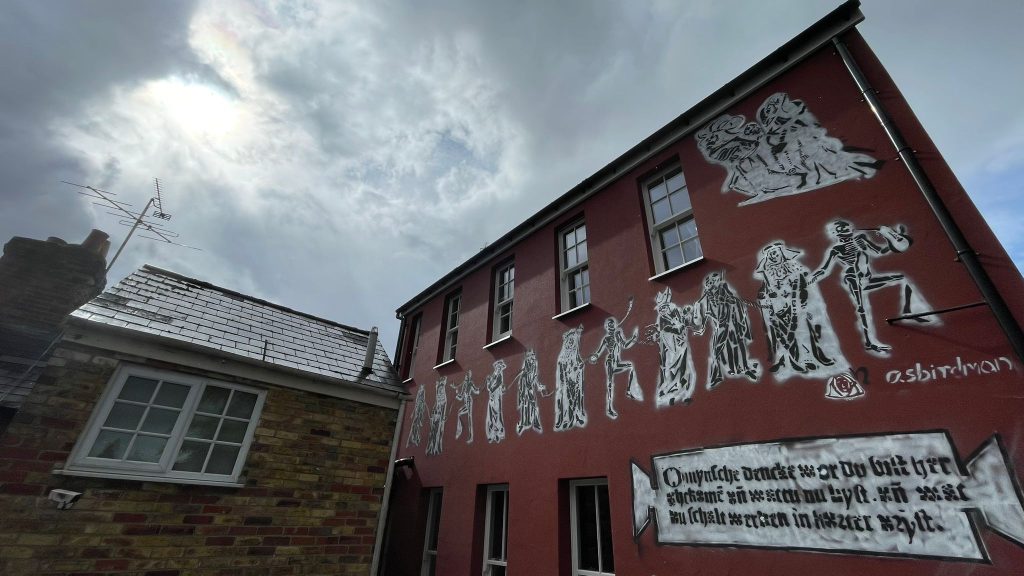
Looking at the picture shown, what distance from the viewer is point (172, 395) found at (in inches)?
190

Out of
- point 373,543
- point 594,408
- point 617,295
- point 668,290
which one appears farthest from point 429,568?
point 668,290

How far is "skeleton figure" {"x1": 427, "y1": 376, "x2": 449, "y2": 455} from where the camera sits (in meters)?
9.39

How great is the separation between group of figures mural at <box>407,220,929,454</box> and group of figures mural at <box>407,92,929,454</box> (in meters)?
0.01

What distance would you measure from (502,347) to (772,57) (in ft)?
21.3

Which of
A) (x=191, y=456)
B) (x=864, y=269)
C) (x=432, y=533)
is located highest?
(x=864, y=269)

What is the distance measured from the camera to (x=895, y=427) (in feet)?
12.3

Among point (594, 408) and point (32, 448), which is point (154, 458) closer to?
point (32, 448)

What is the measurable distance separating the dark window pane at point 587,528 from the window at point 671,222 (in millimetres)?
3518

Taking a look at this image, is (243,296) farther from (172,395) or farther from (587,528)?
(587,528)

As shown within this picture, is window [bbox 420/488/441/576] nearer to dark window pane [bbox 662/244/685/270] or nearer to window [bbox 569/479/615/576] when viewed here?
window [bbox 569/479/615/576]

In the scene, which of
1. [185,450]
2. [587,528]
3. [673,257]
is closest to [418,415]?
[587,528]

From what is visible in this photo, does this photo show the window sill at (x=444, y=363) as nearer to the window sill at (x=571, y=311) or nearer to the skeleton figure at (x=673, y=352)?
the window sill at (x=571, y=311)

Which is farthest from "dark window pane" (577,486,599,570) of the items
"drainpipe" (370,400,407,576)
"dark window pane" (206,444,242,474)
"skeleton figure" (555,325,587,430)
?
"dark window pane" (206,444,242,474)

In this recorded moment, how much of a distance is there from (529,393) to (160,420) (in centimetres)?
507
